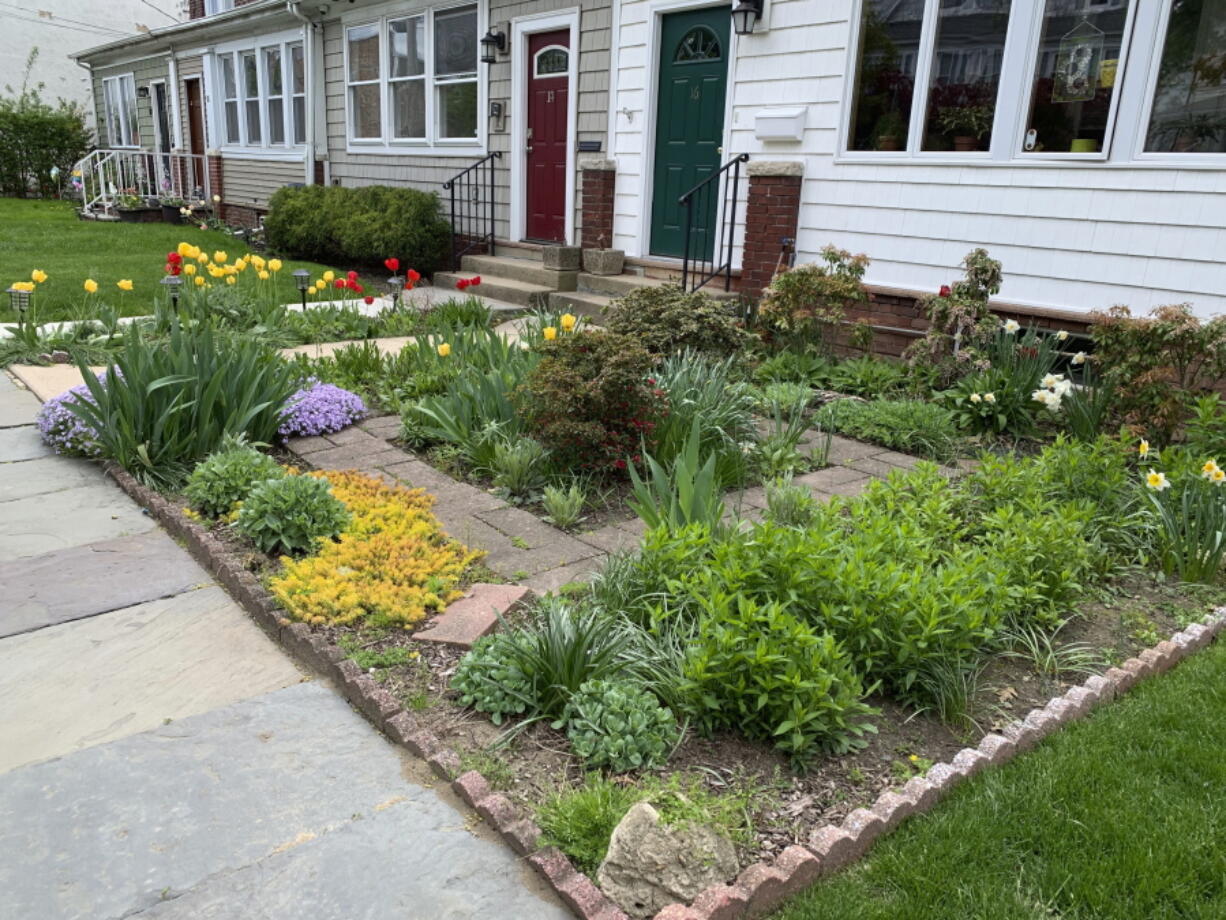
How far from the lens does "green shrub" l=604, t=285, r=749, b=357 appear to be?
5.77 m

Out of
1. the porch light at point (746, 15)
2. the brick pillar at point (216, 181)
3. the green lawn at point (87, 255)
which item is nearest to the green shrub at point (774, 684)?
the porch light at point (746, 15)

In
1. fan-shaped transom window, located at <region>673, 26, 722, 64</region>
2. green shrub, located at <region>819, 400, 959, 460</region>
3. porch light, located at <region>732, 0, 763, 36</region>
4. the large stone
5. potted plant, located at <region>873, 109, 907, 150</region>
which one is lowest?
the large stone

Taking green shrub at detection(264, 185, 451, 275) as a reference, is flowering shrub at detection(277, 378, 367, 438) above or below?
below

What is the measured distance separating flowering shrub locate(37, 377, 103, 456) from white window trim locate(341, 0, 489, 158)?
709 cm

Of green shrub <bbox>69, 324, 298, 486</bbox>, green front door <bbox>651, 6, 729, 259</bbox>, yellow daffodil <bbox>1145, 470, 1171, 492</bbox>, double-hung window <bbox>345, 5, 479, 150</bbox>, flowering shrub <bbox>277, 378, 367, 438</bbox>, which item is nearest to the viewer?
yellow daffodil <bbox>1145, 470, 1171, 492</bbox>

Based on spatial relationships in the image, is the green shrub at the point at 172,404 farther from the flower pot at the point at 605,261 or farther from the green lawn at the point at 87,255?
the flower pot at the point at 605,261

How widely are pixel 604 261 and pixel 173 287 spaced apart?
3973 millimetres

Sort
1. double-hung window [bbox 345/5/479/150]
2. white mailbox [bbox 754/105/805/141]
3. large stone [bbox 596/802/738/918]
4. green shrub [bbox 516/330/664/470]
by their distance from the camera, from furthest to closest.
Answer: double-hung window [bbox 345/5/479/150], white mailbox [bbox 754/105/805/141], green shrub [bbox 516/330/664/470], large stone [bbox 596/802/738/918]

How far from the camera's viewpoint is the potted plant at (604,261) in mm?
9117

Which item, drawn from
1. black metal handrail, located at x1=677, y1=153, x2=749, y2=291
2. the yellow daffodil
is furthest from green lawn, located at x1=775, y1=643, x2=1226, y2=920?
black metal handrail, located at x1=677, y1=153, x2=749, y2=291

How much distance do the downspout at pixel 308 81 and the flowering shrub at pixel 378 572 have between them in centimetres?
1183

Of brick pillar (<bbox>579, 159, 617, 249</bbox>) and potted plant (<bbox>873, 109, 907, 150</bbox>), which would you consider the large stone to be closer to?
potted plant (<bbox>873, 109, 907, 150</bbox>)

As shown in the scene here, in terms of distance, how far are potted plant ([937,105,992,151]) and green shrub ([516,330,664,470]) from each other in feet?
12.1

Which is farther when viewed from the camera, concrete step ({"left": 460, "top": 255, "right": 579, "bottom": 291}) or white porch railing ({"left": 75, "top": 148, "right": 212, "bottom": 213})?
white porch railing ({"left": 75, "top": 148, "right": 212, "bottom": 213})
